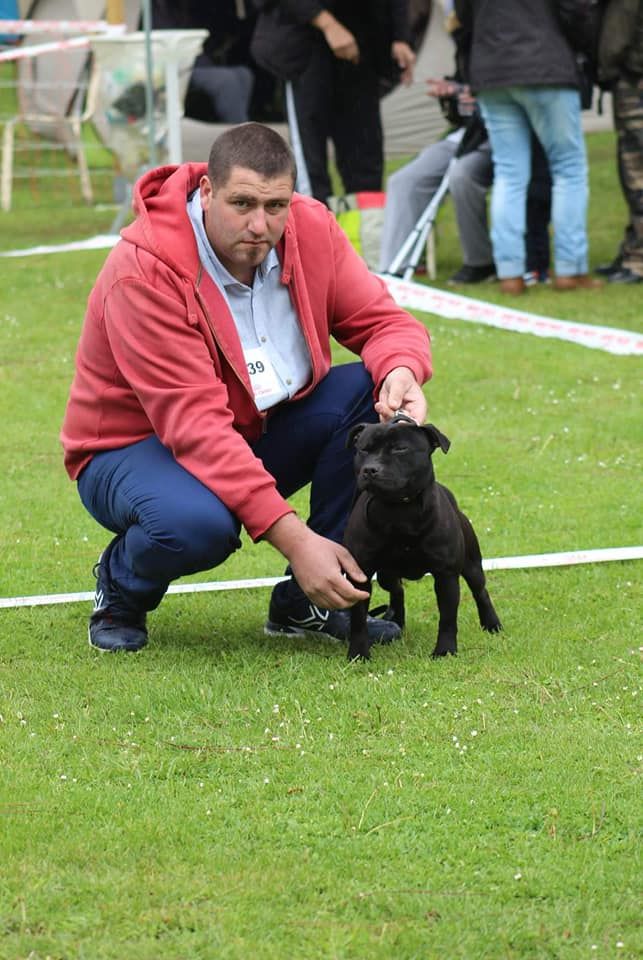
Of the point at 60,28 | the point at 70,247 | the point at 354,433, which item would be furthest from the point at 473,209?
the point at 354,433

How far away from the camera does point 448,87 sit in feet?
37.2

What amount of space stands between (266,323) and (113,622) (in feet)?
3.19

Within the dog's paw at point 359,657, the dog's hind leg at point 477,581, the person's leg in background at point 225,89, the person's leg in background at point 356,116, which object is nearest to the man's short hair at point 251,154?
the dog's hind leg at point 477,581

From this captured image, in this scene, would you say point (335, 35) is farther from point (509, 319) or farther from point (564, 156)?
point (509, 319)

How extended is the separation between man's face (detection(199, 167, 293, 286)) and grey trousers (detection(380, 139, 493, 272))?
262 inches

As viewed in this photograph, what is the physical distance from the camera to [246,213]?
14.3 ft

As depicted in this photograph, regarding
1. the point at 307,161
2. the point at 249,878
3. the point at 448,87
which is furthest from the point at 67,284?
the point at 249,878

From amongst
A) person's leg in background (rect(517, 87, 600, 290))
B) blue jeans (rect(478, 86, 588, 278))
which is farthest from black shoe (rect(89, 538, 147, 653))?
person's leg in background (rect(517, 87, 600, 290))

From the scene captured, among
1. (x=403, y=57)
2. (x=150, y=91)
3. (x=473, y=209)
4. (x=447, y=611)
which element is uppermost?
(x=447, y=611)

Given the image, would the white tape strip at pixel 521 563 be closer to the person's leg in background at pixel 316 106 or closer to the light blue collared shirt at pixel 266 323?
the light blue collared shirt at pixel 266 323

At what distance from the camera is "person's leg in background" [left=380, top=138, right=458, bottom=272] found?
444 inches

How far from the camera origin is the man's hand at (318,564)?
163 inches

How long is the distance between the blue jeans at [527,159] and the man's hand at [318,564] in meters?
6.02

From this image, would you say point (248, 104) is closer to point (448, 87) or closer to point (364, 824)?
point (448, 87)
